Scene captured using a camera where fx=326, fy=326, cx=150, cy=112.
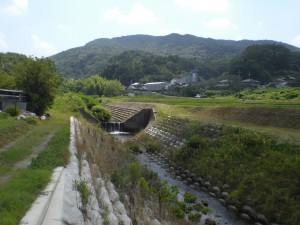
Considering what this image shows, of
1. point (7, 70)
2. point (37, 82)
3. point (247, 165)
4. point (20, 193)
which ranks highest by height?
point (7, 70)

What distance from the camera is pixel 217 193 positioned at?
16047mm

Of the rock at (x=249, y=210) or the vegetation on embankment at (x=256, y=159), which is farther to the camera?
the rock at (x=249, y=210)

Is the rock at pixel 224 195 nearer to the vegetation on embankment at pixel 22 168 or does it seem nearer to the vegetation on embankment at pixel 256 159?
the vegetation on embankment at pixel 256 159

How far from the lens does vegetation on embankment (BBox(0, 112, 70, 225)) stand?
700 centimetres

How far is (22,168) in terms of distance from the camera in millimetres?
11227

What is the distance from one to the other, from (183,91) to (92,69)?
10658 cm

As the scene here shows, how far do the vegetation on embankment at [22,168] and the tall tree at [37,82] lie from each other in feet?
30.8

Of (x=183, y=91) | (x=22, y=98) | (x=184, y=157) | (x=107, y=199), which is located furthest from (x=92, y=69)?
(x=107, y=199)

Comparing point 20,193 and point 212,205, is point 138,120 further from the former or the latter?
point 20,193

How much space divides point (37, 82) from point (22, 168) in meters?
20.8

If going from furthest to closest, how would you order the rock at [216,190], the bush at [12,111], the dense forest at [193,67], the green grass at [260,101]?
the dense forest at [193,67], the green grass at [260,101], the bush at [12,111], the rock at [216,190]

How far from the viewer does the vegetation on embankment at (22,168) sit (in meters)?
7.00

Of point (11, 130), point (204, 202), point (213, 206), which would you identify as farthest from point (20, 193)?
point (11, 130)

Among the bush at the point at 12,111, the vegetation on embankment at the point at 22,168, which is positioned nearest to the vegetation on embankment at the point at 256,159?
the vegetation on embankment at the point at 22,168
